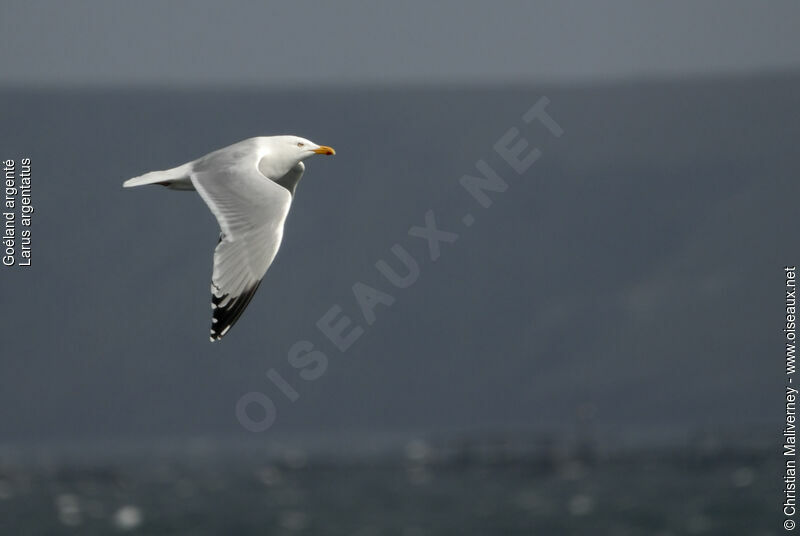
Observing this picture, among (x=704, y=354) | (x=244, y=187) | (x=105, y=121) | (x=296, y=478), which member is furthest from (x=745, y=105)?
(x=244, y=187)

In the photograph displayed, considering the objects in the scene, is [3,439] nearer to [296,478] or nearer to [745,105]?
[296,478]

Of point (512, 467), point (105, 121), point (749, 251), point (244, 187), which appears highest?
point (105, 121)

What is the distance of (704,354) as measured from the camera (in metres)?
144

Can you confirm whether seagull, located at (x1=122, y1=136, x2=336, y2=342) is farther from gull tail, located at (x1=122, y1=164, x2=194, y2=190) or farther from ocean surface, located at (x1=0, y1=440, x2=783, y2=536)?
ocean surface, located at (x1=0, y1=440, x2=783, y2=536)

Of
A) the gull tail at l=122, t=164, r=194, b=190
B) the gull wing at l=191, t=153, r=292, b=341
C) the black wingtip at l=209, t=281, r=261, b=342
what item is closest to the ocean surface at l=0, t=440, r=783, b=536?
the gull tail at l=122, t=164, r=194, b=190

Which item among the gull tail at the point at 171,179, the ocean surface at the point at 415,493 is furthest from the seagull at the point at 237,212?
the ocean surface at the point at 415,493

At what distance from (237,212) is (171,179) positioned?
2.56 feet

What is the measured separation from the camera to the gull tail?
9040 millimetres

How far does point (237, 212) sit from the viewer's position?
8.69 m

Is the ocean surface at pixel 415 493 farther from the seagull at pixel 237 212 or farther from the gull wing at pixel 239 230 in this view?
the gull wing at pixel 239 230

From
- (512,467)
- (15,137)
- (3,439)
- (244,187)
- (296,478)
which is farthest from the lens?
(15,137)

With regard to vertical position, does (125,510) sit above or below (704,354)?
below

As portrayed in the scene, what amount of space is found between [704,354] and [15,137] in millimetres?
82323

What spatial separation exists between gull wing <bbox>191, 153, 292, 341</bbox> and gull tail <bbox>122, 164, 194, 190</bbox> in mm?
198
